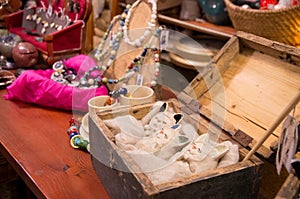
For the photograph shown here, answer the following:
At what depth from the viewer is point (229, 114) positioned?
1.34 meters

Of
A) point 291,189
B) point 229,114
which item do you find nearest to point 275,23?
point 229,114

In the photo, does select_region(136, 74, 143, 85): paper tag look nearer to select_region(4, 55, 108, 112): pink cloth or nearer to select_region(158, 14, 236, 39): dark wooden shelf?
select_region(4, 55, 108, 112): pink cloth

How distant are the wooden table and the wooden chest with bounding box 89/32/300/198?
82 millimetres

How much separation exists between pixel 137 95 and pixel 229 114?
0.43 m

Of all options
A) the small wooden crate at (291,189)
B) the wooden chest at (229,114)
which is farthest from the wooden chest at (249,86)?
the small wooden crate at (291,189)

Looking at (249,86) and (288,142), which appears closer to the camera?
(288,142)

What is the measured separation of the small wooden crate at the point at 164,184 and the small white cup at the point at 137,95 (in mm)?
314

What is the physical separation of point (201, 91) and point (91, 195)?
1.90ft

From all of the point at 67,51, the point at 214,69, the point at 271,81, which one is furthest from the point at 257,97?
the point at 67,51

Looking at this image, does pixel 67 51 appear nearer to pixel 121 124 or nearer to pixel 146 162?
pixel 121 124

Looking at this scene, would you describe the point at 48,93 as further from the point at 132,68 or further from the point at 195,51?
the point at 195,51

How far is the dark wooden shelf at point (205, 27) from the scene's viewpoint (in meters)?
1.95

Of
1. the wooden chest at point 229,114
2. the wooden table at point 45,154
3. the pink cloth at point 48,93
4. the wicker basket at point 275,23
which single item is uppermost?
the wicker basket at point 275,23

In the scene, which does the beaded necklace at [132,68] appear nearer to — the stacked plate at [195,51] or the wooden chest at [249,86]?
the wooden chest at [249,86]
